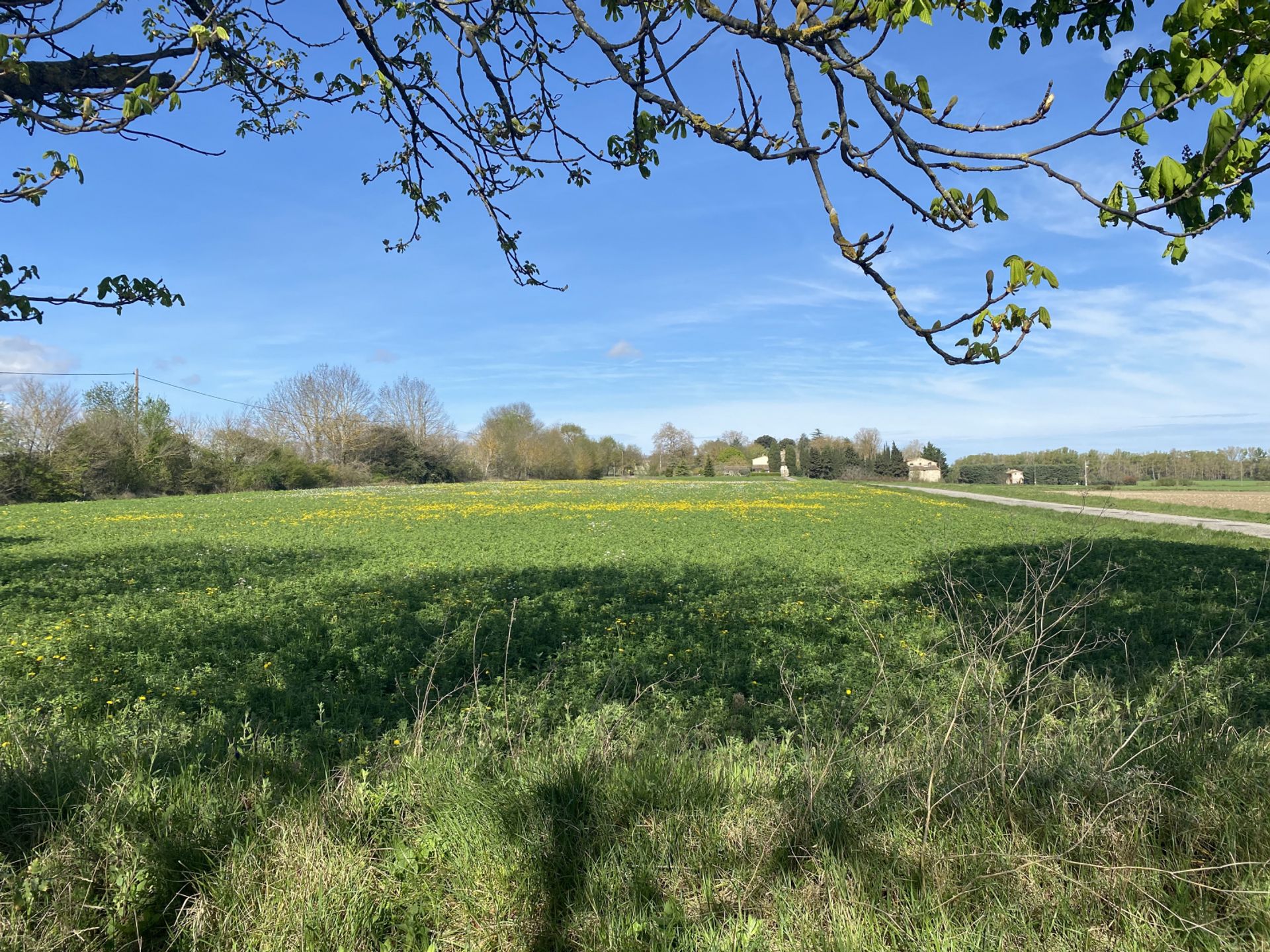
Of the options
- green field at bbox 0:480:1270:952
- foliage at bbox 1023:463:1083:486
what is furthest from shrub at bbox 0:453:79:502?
foliage at bbox 1023:463:1083:486

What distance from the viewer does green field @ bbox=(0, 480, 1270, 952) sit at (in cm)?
228

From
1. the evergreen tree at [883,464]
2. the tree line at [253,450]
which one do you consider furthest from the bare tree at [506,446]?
the evergreen tree at [883,464]

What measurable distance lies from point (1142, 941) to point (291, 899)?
277 centimetres

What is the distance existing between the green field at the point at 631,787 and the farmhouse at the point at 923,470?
98.3 meters

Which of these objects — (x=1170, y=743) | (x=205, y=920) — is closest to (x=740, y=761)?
(x=1170, y=743)

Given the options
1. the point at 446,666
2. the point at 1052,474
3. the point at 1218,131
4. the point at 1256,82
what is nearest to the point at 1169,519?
the point at 446,666

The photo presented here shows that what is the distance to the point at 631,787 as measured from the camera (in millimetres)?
3008

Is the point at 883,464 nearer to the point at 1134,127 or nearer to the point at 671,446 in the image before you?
the point at 671,446

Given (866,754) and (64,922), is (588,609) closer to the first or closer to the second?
(866,754)

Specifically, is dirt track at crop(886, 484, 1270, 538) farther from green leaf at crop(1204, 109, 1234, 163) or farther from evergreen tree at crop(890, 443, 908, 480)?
evergreen tree at crop(890, 443, 908, 480)

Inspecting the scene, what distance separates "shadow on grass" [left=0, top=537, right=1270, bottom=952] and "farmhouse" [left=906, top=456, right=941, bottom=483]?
9210 centimetres

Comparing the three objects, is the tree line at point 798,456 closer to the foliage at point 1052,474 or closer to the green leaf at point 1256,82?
the foliage at point 1052,474

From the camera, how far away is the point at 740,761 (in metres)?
3.49

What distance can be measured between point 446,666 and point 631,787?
401 centimetres
